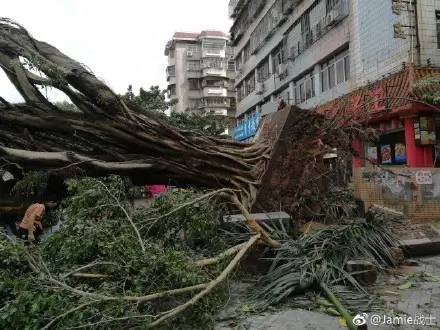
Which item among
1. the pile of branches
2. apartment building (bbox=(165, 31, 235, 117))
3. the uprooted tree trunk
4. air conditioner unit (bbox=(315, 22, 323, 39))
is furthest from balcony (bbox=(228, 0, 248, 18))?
the pile of branches

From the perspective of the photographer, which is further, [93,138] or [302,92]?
[302,92]

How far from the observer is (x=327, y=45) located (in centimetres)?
2316

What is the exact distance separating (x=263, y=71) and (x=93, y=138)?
29227 millimetres

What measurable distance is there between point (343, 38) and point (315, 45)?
3.09 meters

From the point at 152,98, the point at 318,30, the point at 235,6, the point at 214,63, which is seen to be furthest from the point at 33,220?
the point at 214,63

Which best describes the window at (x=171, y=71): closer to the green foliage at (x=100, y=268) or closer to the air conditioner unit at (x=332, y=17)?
the air conditioner unit at (x=332, y=17)

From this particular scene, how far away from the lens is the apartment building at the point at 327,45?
16.8 metres

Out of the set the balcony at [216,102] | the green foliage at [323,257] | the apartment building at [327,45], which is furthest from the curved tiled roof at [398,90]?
the balcony at [216,102]

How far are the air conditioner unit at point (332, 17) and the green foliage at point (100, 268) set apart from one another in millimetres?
17975

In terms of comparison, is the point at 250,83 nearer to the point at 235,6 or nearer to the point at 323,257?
the point at 235,6

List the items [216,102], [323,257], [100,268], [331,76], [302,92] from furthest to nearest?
[216,102], [302,92], [331,76], [323,257], [100,268]

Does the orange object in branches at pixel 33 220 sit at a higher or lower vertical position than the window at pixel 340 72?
lower

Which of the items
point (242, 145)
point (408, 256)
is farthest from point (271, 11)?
point (408, 256)

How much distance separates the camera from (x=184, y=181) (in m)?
8.70
